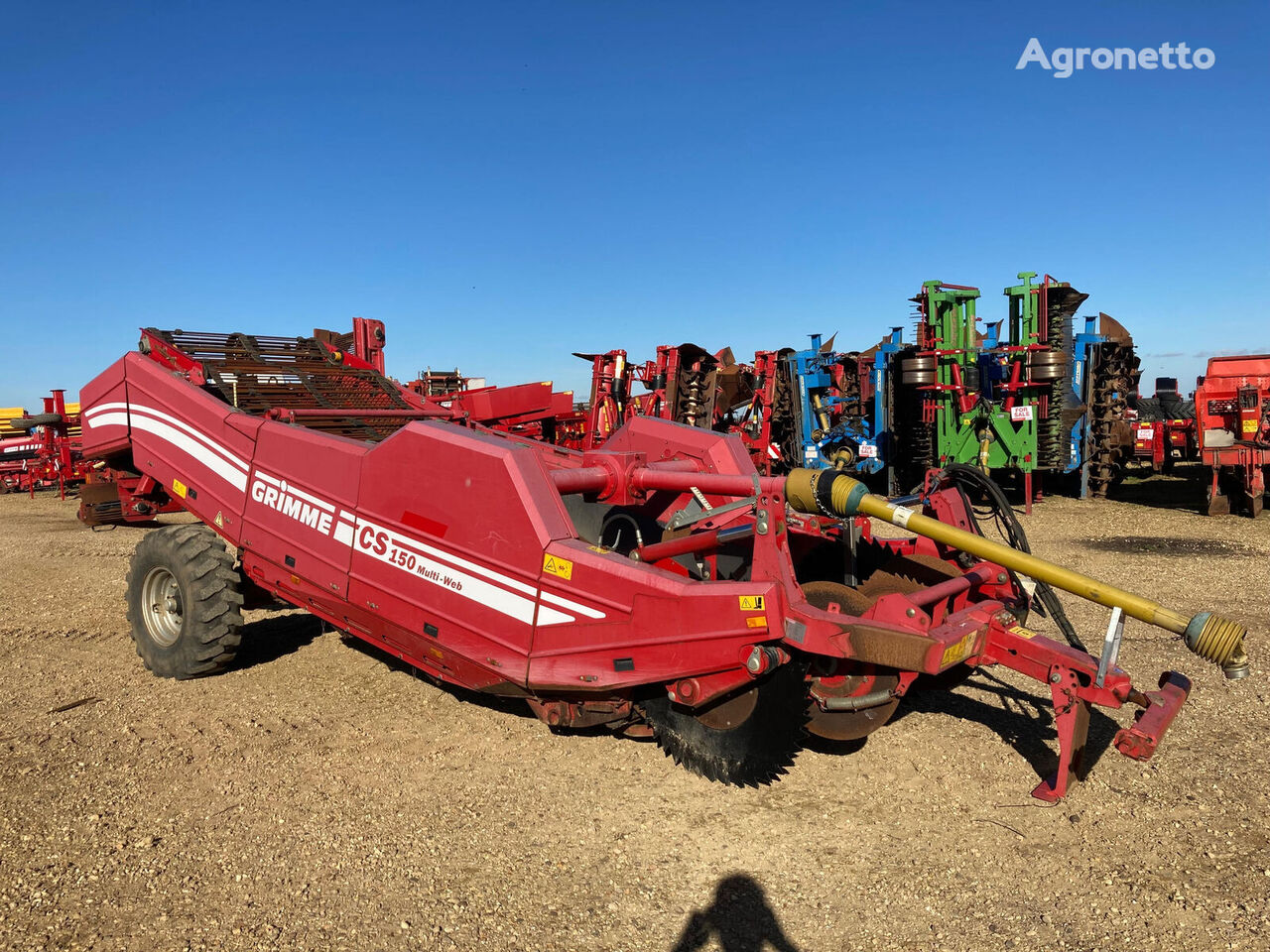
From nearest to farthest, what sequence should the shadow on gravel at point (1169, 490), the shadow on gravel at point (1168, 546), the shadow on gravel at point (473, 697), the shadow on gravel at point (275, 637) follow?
the shadow on gravel at point (473, 697), the shadow on gravel at point (275, 637), the shadow on gravel at point (1168, 546), the shadow on gravel at point (1169, 490)

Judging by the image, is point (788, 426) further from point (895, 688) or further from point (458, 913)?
point (458, 913)

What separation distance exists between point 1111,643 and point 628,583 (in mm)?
2017

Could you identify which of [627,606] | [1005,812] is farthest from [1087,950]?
[627,606]

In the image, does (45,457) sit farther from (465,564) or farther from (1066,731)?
(1066,731)

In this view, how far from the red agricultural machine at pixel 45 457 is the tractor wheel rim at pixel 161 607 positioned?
13706mm

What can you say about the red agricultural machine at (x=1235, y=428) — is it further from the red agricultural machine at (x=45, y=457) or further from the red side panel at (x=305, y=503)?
the red agricultural machine at (x=45, y=457)

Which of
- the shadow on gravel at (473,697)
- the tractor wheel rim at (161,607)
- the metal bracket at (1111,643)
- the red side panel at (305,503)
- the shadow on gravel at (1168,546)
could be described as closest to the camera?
the metal bracket at (1111,643)

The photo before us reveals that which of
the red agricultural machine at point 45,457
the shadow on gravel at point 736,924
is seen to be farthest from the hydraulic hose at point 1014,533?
the red agricultural machine at point 45,457

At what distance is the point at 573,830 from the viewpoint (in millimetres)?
3889

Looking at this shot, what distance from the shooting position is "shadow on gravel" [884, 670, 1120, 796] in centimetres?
453

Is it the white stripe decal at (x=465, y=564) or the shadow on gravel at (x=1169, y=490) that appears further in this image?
the shadow on gravel at (x=1169, y=490)

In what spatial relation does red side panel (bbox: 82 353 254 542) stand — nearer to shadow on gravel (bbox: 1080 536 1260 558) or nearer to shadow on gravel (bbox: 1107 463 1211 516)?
shadow on gravel (bbox: 1080 536 1260 558)

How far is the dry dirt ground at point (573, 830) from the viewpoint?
3180 millimetres

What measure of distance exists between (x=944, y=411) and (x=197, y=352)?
36.3 feet
